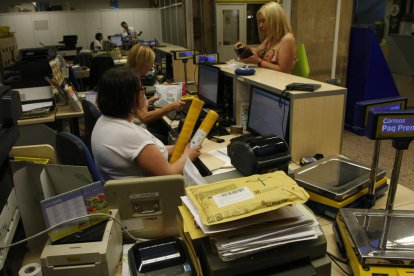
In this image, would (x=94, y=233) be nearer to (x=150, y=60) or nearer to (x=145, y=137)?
(x=145, y=137)

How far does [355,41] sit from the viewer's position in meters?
4.34

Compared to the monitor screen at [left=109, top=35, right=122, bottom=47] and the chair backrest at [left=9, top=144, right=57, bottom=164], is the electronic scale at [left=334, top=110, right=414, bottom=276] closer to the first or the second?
the chair backrest at [left=9, top=144, right=57, bottom=164]

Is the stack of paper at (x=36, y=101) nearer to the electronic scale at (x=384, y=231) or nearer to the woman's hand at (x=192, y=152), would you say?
the woman's hand at (x=192, y=152)

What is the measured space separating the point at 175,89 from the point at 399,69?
163 inches

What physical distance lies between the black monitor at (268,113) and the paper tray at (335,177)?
0.29m

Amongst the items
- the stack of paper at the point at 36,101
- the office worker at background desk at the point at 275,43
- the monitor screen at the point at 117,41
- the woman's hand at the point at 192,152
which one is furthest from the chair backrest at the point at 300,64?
the monitor screen at the point at 117,41

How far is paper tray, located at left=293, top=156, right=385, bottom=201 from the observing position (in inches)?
56.6

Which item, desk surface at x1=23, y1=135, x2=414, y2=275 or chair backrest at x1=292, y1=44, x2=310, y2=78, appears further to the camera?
chair backrest at x1=292, y1=44, x2=310, y2=78

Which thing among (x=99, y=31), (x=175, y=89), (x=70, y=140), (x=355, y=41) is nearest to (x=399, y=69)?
(x=355, y=41)

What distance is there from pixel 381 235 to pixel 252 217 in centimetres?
43

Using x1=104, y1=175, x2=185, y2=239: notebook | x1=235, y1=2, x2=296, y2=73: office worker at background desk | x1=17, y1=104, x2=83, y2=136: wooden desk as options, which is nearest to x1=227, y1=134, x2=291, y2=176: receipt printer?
x1=104, y1=175, x2=185, y2=239: notebook

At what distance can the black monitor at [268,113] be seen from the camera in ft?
6.32

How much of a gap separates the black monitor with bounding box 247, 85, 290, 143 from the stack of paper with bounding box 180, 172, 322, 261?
0.91 metres

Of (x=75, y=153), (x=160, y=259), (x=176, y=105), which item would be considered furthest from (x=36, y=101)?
(x=160, y=259)
